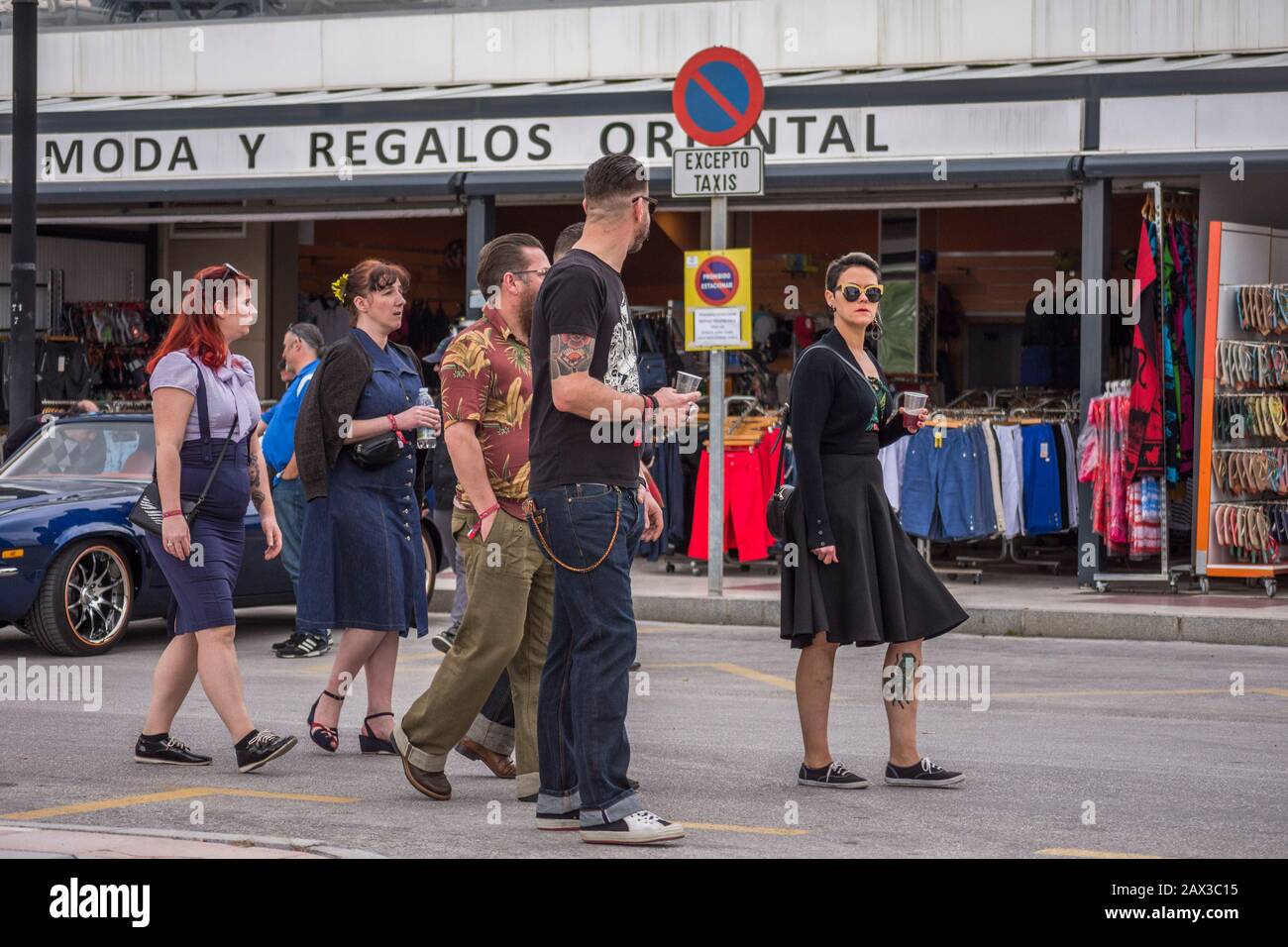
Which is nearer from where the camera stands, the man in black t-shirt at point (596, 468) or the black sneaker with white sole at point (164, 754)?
the man in black t-shirt at point (596, 468)

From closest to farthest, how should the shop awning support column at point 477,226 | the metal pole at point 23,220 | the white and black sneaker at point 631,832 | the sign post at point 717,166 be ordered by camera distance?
the white and black sneaker at point 631,832
the sign post at point 717,166
the metal pole at point 23,220
the shop awning support column at point 477,226

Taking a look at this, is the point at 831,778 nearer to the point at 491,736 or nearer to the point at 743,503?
the point at 491,736

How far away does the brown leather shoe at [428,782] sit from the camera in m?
6.83

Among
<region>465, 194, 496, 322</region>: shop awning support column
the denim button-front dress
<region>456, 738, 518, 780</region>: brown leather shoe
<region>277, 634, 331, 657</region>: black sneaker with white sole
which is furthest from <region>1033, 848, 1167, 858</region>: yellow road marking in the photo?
<region>465, 194, 496, 322</region>: shop awning support column

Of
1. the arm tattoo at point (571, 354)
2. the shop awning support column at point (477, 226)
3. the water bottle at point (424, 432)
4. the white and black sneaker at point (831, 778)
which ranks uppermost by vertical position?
the shop awning support column at point (477, 226)

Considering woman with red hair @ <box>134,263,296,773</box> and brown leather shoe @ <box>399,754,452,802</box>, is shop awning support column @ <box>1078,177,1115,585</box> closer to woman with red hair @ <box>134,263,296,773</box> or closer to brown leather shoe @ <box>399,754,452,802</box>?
woman with red hair @ <box>134,263,296,773</box>

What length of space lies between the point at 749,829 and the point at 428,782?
1178 mm

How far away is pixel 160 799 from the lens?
6.93 metres

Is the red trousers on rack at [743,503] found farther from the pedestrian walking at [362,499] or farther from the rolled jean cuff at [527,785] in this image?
the rolled jean cuff at [527,785]

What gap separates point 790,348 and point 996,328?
2.07 meters

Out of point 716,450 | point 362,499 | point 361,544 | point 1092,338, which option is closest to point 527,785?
point 361,544

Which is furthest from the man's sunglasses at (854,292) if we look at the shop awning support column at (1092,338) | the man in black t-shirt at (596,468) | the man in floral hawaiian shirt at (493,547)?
the shop awning support column at (1092,338)

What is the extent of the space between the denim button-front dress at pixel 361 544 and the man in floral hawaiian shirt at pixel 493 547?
3.19 ft

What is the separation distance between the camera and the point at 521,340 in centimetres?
707
